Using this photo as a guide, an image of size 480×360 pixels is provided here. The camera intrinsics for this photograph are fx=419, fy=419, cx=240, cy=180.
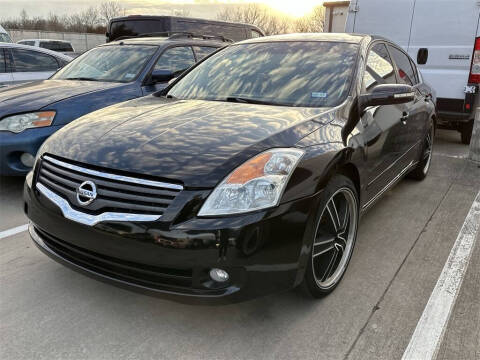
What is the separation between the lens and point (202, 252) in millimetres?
1935

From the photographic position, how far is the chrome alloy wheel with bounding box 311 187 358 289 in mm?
2486

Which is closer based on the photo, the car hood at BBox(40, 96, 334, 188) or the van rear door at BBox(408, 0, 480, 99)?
the car hood at BBox(40, 96, 334, 188)

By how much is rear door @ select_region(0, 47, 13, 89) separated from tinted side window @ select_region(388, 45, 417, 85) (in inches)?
221

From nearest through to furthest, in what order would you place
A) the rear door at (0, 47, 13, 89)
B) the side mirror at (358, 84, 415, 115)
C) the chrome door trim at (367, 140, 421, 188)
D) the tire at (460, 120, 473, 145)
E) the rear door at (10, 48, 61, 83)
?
the side mirror at (358, 84, 415, 115) < the chrome door trim at (367, 140, 421, 188) < the rear door at (0, 47, 13, 89) < the rear door at (10, 48, 61, 83) < the tire at (460, 120, 473, 145)

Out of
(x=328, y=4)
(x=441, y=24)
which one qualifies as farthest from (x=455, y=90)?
(x=328, y=4)

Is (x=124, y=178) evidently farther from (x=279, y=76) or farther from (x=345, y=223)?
(x=279, y=76)

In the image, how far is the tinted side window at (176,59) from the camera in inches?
205

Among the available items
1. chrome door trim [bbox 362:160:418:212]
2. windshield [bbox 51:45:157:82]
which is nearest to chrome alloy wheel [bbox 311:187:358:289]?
chrome door trim [bbox 362:160:418:212]

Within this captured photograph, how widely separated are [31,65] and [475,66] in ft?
22.4

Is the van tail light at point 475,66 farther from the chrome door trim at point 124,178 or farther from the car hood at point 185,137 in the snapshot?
the chrome door trim at point 124,178

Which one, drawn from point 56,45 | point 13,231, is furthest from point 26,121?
point 56,45

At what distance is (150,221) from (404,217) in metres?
2.74

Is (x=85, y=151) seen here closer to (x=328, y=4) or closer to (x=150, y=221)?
(x=150, y=221)

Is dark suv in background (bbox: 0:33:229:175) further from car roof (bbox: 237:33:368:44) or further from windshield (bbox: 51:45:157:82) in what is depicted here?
car roof (bbox: 237:33:368:44)
